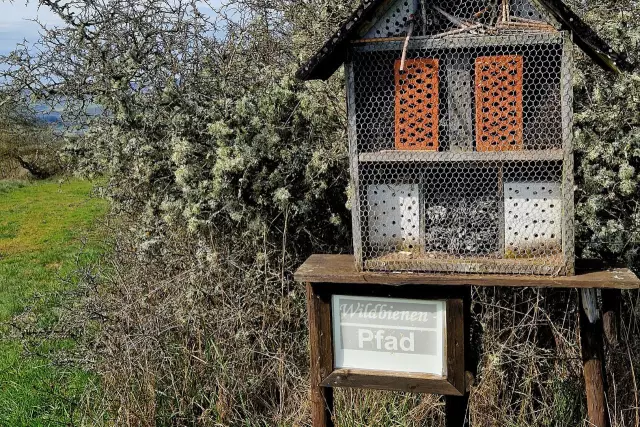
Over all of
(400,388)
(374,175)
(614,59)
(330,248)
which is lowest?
(400,388)

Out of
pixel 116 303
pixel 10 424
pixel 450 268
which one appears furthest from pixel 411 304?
pixel 10 424

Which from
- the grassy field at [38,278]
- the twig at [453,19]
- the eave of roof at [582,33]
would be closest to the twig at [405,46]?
the twig at [453,19]

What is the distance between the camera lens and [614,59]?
2.38 metres

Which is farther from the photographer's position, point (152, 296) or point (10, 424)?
point (152, 296)

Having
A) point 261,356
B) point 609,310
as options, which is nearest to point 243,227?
point 261,356

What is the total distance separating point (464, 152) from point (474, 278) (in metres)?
0.54

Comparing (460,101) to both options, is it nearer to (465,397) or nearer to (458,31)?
(458,31)

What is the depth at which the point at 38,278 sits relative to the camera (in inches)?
323

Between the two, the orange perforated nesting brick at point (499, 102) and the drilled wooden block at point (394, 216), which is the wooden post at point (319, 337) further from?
the orange perforated nesting brick at point (499, 102)

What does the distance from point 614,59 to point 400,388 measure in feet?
5.48

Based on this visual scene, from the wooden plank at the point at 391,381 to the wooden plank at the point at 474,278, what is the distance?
463 millimetres

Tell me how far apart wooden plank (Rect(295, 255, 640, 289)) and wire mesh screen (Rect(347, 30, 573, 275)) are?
0.15 feet

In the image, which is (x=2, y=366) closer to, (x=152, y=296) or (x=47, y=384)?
(x=47, y=384)

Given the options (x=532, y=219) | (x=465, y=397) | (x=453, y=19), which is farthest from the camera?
(x=465, y=397)
